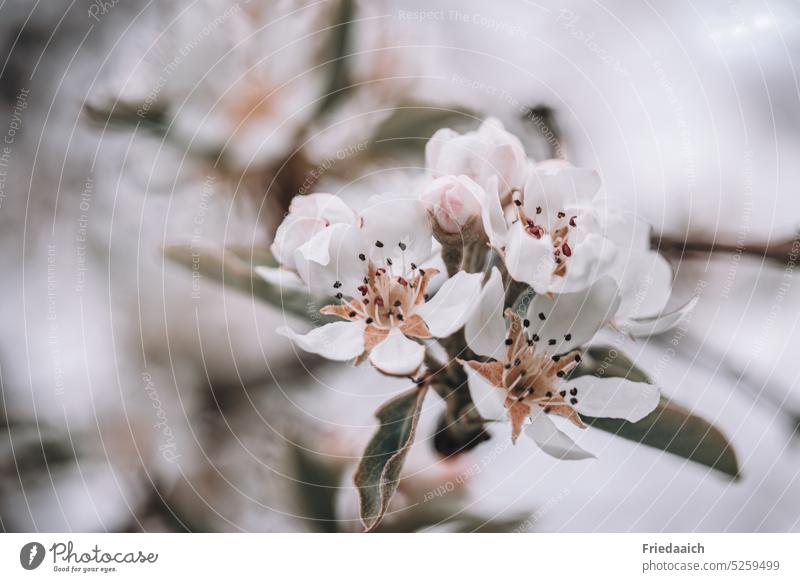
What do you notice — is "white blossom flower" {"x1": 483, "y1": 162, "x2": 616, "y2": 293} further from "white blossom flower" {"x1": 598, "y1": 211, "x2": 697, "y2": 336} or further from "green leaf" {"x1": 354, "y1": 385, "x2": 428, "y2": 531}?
"green leaf" {"x1": 354, "y1": 385, "x2": 428, "y2": 531}

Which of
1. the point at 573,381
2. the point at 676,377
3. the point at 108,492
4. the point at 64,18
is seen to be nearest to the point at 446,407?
the point at 573,381

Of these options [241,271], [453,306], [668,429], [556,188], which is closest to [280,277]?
[241,271]

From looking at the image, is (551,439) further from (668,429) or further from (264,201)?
(264,201)

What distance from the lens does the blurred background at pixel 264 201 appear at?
2.18ft

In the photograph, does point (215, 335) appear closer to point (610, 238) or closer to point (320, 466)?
point (320, 466)

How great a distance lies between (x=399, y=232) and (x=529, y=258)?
0.12m

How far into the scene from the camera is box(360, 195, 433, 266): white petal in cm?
62

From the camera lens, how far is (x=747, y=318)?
2.24 ft

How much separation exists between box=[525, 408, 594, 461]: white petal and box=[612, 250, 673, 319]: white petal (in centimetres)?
12

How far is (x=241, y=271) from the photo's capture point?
Answer: 66 centimetres

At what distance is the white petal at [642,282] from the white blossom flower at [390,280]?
140 millimetres

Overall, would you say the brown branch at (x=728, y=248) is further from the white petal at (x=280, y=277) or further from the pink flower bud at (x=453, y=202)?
the white petal at (x=280, y=277)

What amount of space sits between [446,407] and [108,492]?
1.11 feet
